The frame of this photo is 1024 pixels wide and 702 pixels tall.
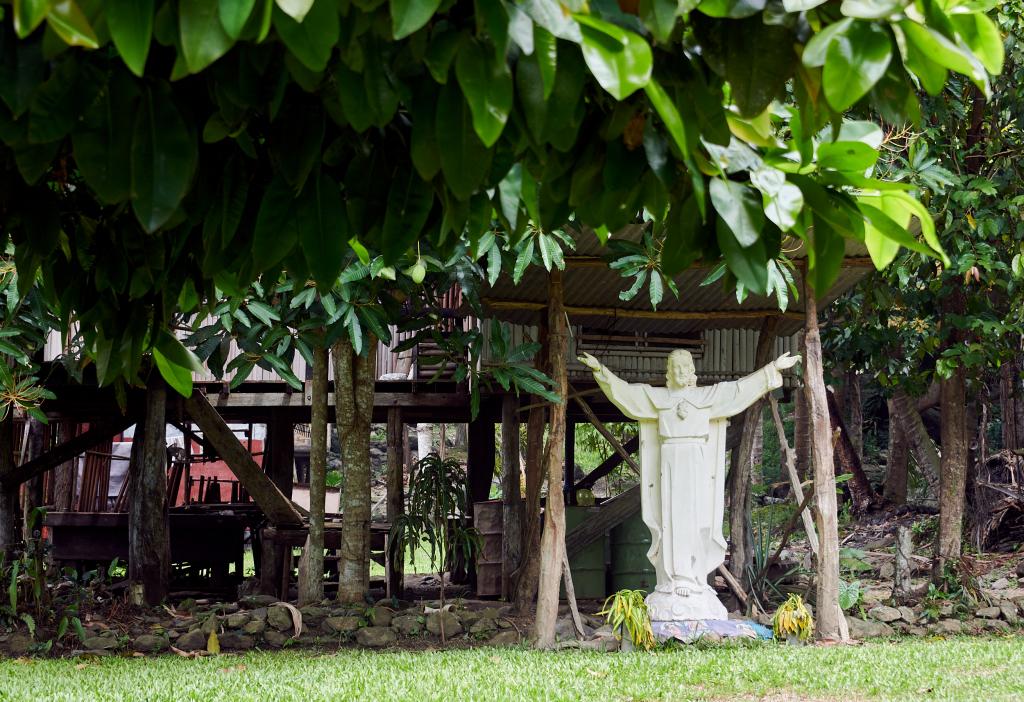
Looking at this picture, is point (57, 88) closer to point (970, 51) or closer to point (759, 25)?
point (759, 25)

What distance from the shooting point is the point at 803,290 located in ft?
28.5

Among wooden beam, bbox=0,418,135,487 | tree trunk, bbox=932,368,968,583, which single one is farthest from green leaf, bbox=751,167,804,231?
wooden beam, bbox=0,418,135,487

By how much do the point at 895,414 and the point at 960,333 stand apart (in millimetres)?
7164

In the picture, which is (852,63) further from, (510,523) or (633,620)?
(510,523)

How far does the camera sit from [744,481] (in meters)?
10.3

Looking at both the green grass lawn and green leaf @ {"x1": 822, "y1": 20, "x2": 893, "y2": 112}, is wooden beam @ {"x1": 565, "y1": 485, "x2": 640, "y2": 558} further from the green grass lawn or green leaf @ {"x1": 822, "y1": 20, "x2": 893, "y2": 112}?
green leaf @ {"x1": 822, "y1": 20, "x2": 893, "y2": 112}

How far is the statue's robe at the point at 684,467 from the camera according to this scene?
809 centimetres

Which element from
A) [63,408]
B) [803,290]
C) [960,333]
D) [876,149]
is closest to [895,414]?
[960,333]

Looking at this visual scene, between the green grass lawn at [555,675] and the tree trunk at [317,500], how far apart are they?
1.60 meters

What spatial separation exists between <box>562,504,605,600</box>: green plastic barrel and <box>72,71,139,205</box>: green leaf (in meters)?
9.23

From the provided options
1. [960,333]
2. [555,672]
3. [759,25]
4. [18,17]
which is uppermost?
[960,333]

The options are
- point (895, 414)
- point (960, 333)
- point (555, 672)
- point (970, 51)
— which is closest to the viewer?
point (970, 51)

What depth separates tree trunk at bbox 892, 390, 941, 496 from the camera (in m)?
16.6

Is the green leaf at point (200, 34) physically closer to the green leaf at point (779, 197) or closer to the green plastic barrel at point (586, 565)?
the green leaf at point (779, 197)
